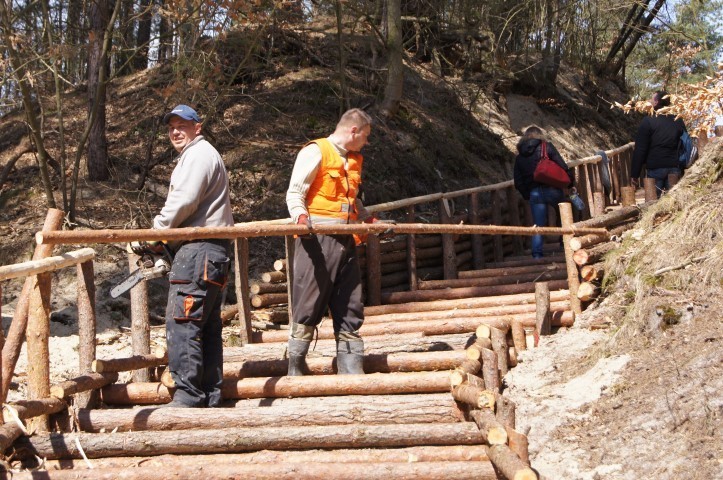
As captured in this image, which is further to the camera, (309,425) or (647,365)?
(647,365)

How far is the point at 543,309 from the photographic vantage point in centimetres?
803

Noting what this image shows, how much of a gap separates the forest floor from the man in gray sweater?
2361mm

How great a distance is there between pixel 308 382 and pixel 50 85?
1303 centimetres

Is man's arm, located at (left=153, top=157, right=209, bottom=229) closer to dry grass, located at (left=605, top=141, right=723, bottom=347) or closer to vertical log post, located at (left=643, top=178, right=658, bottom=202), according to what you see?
dry grass, located at (left=605, top=141, right=723, bottom=347)

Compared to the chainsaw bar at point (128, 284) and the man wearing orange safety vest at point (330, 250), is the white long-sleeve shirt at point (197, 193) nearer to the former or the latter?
the chainsaw bar at point (128, 284)

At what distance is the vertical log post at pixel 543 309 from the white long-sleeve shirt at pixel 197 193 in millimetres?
3294

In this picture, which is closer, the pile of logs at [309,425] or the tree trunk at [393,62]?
the pile of logs at [309,425]

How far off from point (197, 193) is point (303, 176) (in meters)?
0.90

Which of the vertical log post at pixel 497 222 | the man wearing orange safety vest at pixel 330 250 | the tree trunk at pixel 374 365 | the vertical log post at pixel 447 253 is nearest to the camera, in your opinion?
the man wearing orange safety vest at pixel 330 250

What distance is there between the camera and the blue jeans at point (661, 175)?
39.0ft

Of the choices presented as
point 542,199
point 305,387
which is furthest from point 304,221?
point 542,199

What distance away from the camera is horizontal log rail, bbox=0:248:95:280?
4.70m

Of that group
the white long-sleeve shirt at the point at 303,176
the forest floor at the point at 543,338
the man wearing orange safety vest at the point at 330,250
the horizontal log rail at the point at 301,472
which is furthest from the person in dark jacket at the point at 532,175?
the horizontal log rail at the point at 301,472

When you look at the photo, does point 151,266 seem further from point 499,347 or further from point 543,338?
point 543,338
